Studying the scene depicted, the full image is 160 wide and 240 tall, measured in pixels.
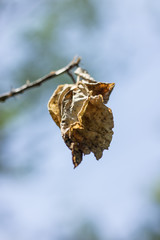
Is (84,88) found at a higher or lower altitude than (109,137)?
higher

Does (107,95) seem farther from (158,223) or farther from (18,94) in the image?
(158,223)

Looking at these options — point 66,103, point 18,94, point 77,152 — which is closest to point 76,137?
point 77,152

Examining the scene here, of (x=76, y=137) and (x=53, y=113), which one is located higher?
(x=53, y=113)

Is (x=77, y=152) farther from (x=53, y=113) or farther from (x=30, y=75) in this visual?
(x=30, y=75)

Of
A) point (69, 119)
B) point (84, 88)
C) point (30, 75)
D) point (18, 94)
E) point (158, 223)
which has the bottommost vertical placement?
point (69, 119)

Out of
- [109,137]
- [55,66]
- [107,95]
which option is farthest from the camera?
[55,66]

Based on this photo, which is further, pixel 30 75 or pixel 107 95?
pixel 30 75

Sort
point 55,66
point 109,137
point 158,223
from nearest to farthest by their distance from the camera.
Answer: point 109,137 → point 55,66 → point 158,223

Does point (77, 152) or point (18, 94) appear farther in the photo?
point (18, 94)

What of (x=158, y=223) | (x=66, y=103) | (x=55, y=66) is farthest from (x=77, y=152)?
(x=158, y=223)
